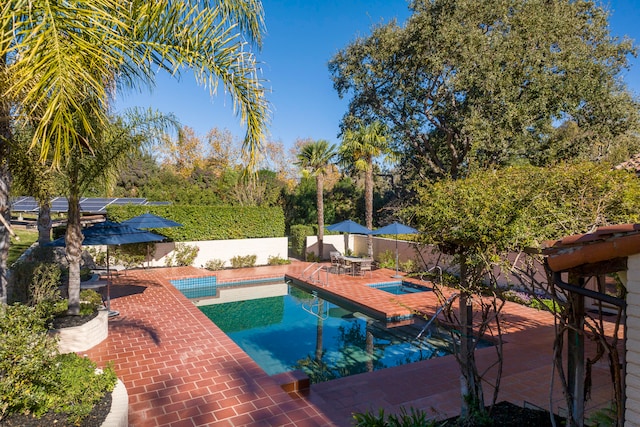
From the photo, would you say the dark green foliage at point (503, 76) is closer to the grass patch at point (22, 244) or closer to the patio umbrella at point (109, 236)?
the patio umbrella at point (109, 236)

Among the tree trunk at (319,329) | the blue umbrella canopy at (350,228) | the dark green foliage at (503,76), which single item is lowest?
the tree trunk at (319,329)

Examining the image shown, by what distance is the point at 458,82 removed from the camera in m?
15.6

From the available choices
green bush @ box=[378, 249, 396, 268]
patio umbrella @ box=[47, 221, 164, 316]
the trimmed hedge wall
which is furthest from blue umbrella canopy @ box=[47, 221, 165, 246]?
green bush @ box=[378, 249, 396, 268]

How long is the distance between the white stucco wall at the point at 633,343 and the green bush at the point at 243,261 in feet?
58.2

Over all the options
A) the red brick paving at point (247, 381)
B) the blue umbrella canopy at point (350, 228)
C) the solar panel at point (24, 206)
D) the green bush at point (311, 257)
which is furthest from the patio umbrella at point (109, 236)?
the solar panel at point (24, 206)

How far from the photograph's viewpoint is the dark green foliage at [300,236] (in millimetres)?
22047

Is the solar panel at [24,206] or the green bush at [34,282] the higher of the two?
the solar panel at [24,206]

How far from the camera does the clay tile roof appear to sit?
268 centimetres

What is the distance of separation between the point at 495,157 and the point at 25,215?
35.6 metres

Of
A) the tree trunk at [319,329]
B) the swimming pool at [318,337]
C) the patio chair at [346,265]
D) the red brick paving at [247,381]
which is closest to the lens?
the red brick paving at [247,381]

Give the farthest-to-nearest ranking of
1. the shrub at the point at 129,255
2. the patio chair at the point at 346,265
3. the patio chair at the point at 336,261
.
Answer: the patio chair at the point at 336,261 < the patio chair at the point at 346,265 < the shrub at the point at 129,255

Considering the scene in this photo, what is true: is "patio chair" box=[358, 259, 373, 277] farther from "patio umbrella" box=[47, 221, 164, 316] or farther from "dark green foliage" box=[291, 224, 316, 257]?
"patio umbrella" box=[47, 221, 164, 316]

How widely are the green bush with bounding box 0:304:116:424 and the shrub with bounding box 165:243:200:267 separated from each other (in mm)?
13022

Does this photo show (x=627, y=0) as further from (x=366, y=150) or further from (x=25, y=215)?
(x=25, y=215)
